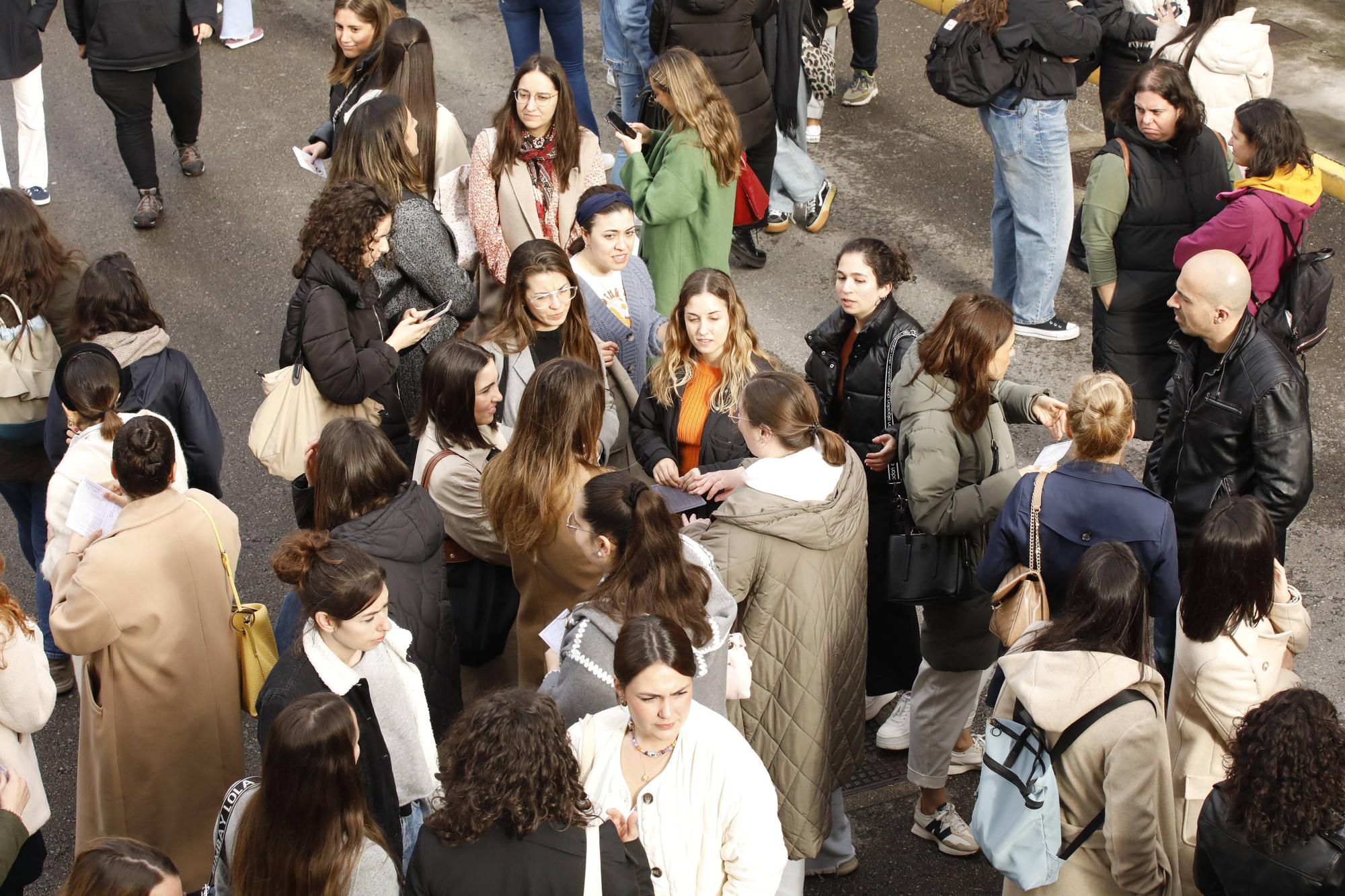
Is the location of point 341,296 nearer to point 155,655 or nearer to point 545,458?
point 545,458

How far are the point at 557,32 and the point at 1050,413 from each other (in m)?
4.97

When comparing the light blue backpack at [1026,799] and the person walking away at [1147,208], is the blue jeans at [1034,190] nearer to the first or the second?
the person walking away at [1147,208]

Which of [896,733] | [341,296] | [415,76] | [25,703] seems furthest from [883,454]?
[415,76]

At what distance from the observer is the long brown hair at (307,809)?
2871 mm

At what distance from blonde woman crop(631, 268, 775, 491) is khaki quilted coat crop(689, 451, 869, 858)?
74cm

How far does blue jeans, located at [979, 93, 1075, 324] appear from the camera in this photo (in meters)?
6.78

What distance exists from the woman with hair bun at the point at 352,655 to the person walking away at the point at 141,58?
539 centimetres

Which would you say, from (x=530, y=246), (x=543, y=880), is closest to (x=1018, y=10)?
(x=530, y=246)

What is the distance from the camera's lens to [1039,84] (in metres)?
6.66

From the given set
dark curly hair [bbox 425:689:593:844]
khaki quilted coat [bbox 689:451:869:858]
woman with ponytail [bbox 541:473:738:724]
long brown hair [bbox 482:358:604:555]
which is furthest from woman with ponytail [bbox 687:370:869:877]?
dark curly hair [bbox 425:689:593:844]

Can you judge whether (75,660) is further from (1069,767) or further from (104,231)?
(104,231)

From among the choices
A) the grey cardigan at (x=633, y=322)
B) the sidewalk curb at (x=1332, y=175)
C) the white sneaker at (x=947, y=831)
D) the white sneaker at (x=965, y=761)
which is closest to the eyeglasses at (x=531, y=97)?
the grey cardigan at (x=633, y=322)

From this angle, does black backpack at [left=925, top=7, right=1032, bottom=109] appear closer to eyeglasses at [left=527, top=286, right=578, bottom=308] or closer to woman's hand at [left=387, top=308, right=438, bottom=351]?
eyeglasses at [left=527, top=286, right=578, bottom=308]

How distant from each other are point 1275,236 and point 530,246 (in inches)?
121
